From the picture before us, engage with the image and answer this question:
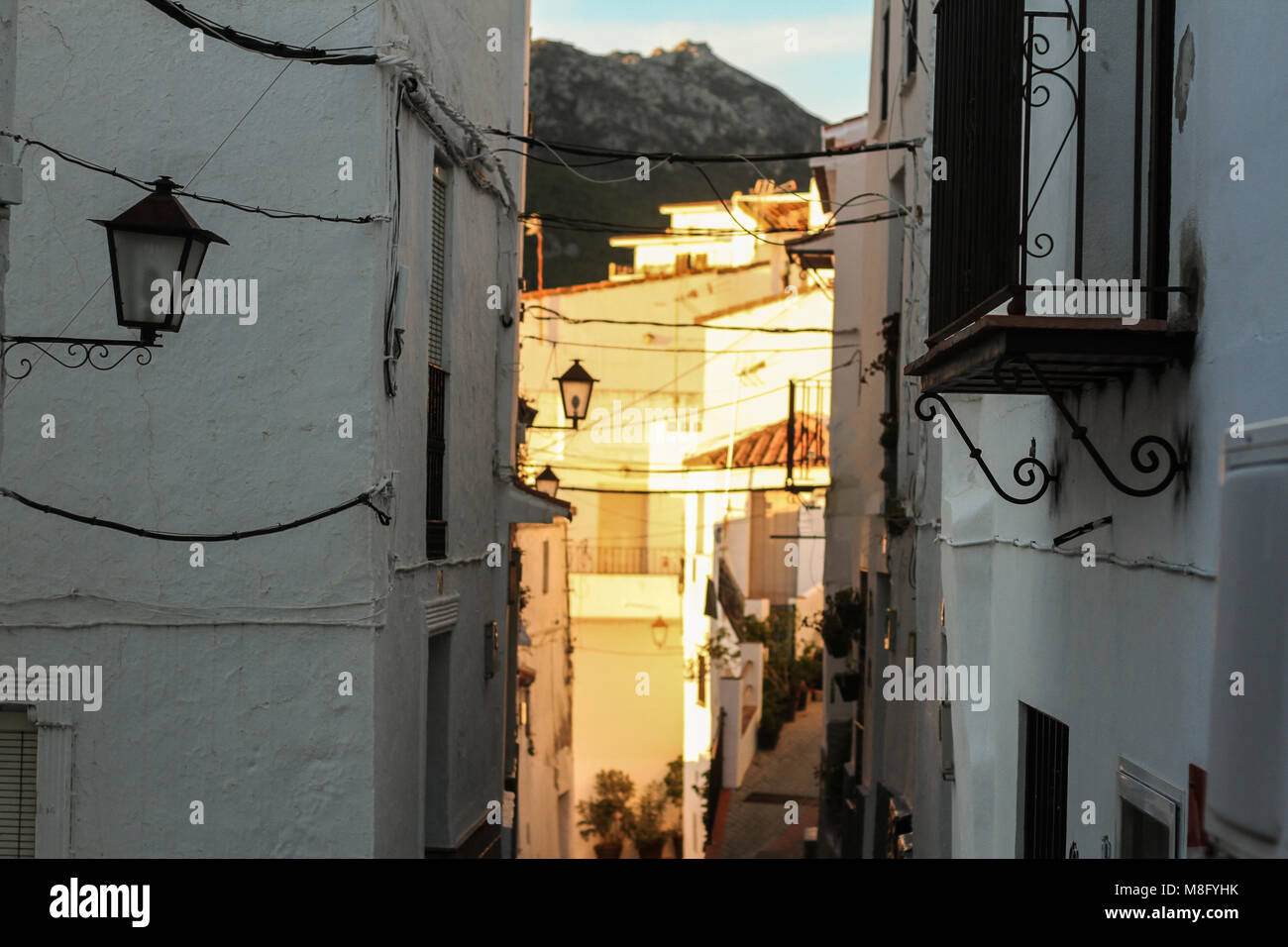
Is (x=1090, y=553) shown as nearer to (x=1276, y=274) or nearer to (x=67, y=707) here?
(x=1276, y=274)

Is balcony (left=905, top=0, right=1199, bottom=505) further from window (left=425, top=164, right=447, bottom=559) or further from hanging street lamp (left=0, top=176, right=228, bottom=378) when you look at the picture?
window (left=425, top=164, right=447, bottom=559)

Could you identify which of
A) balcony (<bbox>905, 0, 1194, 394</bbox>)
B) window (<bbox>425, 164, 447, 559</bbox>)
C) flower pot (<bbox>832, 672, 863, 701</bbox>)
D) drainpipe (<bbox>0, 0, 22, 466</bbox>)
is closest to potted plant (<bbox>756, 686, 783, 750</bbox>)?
Result: flower pot (<bbox>832, 672, 863, 701</bbox>)

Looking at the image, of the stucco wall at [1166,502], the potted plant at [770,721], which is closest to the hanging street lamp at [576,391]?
the stucco wall at [1166,502]

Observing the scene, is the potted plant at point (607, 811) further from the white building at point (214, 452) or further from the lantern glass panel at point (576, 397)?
the white building at point (214, 452)

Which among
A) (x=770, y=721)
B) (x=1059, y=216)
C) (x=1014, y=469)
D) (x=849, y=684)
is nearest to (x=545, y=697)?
(x=770, y=721)

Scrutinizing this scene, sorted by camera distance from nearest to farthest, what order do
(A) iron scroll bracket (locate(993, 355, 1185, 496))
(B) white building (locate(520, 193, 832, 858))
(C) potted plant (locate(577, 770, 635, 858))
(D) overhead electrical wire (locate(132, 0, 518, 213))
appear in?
(A) iron scroll bracket (locate(993, 355, 1185, 496)) < (D) overhead electrical wire (locate(132, 0, 518, 213)) < (B) white building (locate(520, 193, 832, 858)) < (C) potted plant (locate(577, 770, 635, 858))

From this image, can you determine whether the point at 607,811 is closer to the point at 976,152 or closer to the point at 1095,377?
the point at 976,152

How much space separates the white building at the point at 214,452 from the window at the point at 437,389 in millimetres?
1610

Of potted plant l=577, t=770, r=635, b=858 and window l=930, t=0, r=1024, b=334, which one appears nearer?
window l=930, t=0, r=1024, b=334

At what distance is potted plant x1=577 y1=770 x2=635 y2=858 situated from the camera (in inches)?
1017

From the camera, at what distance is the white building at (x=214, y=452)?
8305 mm

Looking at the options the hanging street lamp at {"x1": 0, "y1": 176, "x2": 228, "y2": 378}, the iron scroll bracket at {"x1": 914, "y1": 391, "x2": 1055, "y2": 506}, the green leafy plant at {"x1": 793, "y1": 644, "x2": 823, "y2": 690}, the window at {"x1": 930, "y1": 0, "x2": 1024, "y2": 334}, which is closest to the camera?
the iron scroll bracket at {"x1": 914, "y1": 391, "x2": 1055, "y2": 506}

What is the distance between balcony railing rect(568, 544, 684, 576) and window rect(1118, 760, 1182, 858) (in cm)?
2640
